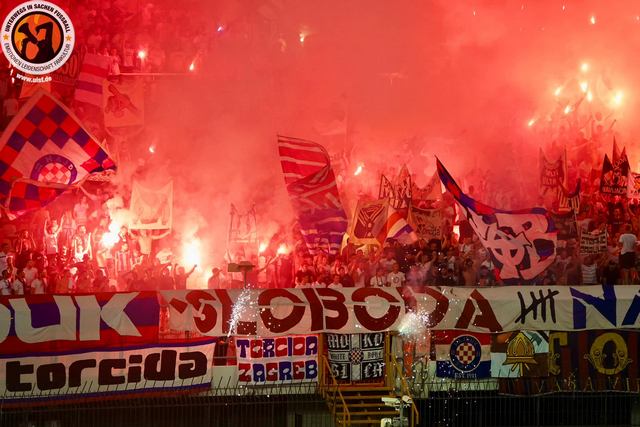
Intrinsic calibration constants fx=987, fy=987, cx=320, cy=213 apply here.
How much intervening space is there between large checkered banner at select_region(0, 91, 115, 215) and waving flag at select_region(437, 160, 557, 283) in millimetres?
5709

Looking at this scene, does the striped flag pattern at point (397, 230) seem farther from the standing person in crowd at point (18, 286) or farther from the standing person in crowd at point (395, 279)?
the standing person in crowd at point (18, 286)

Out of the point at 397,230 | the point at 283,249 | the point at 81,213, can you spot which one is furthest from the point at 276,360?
the point at 81,213

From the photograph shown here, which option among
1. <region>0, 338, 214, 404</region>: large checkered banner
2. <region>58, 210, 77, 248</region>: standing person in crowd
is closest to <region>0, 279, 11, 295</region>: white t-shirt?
<region>0, 338, 214, 404</region>: large checkered banner

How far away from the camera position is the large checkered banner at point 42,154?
1520cm

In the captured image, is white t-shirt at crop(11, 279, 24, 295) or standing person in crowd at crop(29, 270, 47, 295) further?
standing person in crowd at crop(29, 270, 47, 295)

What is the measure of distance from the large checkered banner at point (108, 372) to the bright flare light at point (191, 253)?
4.65m

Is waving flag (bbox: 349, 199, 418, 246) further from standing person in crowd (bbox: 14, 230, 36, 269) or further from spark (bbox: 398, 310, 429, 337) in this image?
standing person in crowd (bbox: 14, 230, 36, 269)

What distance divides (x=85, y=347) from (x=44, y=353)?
495 millimetres

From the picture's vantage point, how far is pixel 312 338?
12.9 metres

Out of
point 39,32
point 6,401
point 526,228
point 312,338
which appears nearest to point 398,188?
point 526,228

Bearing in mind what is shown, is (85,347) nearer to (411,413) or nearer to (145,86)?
(411,413)

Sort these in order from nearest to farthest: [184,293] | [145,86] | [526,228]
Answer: [184,293]
[526,228]
[145,86]

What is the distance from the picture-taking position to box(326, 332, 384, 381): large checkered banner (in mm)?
12906

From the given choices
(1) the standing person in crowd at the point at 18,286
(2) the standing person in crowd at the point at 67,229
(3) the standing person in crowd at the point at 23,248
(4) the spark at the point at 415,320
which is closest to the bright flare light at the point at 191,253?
(2) the standing person in crowd at the point at 67,229
